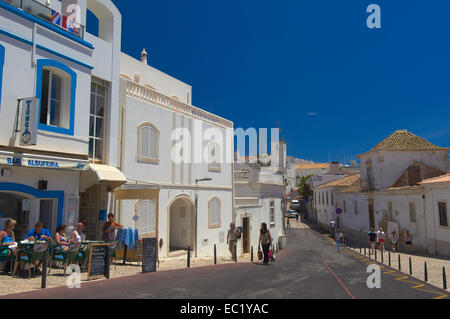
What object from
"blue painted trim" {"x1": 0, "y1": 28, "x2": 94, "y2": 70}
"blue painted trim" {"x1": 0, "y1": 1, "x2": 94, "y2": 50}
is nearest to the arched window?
"blue painted trim" {"x1": 0, "y1": 28, "x2": 94, "y2": 70}

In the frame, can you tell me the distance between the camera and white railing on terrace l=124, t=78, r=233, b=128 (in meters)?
15.1

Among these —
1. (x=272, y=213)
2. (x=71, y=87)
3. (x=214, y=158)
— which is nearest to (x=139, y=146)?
(x=71, y=87)

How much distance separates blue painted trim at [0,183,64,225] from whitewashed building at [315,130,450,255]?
20.7 metres

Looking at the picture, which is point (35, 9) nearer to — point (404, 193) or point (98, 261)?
point (98, 261)

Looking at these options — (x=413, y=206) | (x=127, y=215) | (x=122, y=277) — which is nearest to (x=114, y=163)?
(x=127, y=215)

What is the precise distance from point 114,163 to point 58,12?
5.82m

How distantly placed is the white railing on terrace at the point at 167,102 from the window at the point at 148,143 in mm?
1376

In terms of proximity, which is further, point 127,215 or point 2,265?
point 127,215

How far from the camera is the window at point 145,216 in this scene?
1470 centimetres

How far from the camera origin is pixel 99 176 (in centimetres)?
1166

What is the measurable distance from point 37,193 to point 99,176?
6.81 ft
